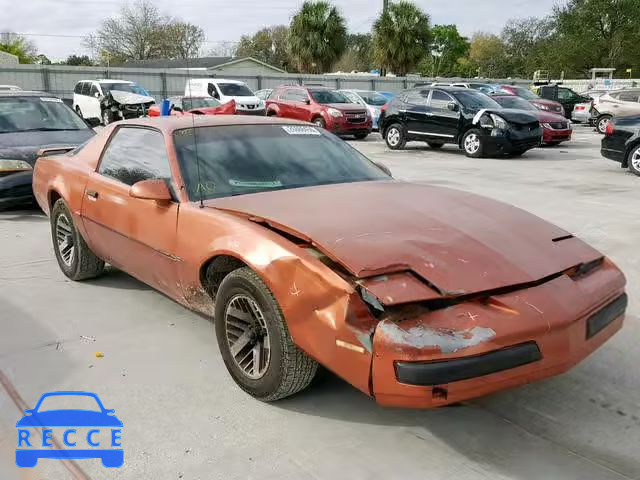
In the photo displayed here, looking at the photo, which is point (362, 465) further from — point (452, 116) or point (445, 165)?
point (452, 116)

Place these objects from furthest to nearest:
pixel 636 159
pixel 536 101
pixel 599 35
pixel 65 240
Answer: pixel 599 35, pixel 536 101, pixel 636 159, pixel 65 240

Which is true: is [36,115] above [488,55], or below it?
below

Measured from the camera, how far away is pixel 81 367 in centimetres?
352

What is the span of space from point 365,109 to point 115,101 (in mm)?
9372

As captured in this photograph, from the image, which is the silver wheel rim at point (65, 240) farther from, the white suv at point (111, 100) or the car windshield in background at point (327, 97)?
the white suv at point (111, 100)

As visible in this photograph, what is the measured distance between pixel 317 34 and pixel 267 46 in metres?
38.2

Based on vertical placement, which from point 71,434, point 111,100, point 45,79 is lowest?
point 71,434

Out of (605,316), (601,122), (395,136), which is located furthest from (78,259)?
(601,122)

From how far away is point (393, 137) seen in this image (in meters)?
16.3

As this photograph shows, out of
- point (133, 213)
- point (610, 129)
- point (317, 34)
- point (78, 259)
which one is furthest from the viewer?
point (317, 34)

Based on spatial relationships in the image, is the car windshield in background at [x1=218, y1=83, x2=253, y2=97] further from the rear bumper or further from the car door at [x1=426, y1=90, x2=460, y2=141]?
the rear bumper

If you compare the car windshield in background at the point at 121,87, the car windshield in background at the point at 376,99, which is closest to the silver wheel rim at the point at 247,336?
the car windshield in background at the point at 376,99

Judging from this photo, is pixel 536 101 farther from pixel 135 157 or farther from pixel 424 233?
pixel 424 233

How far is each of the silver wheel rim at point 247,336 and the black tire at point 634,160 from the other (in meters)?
10.3
